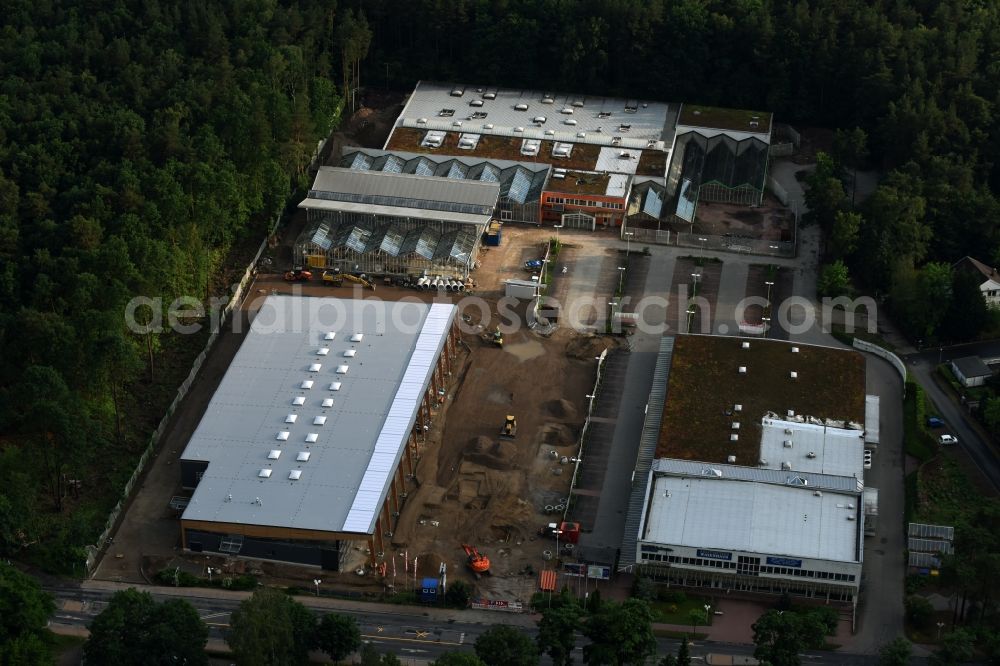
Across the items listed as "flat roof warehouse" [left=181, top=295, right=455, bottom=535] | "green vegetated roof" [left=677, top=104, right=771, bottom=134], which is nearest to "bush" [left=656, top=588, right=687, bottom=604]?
"flat roof warehouse" [left=181, top=295, right=455, bottom=535]

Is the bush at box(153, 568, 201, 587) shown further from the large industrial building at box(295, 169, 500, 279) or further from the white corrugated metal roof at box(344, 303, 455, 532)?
the large industrial building at box(295, 169, 500, 279)

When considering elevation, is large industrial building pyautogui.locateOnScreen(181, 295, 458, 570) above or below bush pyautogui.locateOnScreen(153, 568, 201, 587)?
above

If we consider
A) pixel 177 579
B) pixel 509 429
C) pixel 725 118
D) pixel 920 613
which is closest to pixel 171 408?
pixel 177 579

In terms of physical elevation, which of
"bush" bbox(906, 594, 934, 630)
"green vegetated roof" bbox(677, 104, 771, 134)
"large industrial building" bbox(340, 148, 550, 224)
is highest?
"green vegetated roof" bbox(677, 104, 771, 134)

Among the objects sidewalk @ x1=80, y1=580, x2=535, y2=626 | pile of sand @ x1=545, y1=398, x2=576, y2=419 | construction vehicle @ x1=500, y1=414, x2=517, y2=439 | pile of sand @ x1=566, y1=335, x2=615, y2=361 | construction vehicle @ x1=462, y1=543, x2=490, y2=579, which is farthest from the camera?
pile of sand @ x1=566, y1=335, x2=615, y2=361

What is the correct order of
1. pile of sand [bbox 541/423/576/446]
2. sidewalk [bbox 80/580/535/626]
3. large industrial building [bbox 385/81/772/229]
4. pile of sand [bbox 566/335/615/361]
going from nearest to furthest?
sidewalk [bbox 80/580/535/626] → pile of sand [bbox 541/423/576/446] → pile of sand [bbox 566/335/615/361] → large industrial building [bbox 385/81/772/229]

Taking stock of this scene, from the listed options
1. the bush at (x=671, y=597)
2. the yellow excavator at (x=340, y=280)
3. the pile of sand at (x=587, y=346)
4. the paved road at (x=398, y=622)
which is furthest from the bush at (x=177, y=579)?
the yellow excavator at (x=340, y=280)
